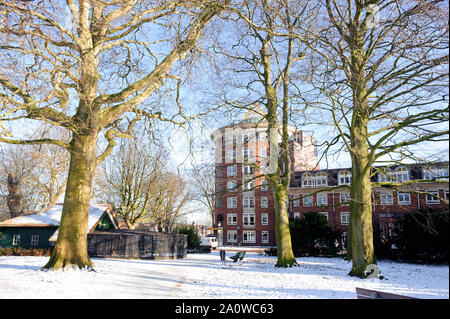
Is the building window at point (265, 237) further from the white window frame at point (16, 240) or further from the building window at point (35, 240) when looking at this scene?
the white window frame at point (16, 240)

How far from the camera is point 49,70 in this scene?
9406mm

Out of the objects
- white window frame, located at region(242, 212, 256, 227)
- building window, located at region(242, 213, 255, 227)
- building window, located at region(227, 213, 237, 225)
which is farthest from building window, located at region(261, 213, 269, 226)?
building window, located at region(227, 213, 237, 225)

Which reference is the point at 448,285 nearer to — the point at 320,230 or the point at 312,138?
the point at 312,138

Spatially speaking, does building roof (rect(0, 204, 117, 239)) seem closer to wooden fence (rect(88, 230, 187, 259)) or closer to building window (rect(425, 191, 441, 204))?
wooden fence (rect(88, 230, 187, 259))

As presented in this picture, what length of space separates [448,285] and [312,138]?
12.0 meters

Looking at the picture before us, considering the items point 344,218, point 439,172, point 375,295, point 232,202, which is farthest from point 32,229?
point 344,218

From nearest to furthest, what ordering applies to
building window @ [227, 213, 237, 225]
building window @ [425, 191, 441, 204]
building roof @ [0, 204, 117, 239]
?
1. building window @ [425, 191, 441, 204]
2. building roof @ [0, 204, 117, 239]
3. building window @ [227, 213, 237, 225]

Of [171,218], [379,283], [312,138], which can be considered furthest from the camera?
[171,218]

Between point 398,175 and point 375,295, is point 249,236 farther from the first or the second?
point 375,295

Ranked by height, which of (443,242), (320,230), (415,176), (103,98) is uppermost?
(103,98)

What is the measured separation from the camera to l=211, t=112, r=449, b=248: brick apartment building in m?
15.1

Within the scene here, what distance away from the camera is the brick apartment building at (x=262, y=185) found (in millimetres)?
15127

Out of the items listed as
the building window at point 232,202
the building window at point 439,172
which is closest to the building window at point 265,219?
the building window at point 232,202
